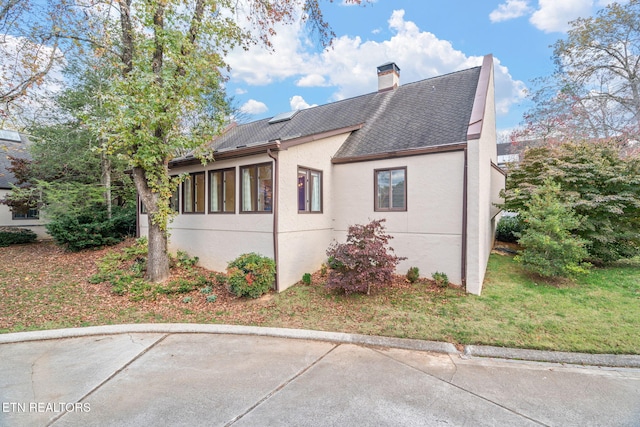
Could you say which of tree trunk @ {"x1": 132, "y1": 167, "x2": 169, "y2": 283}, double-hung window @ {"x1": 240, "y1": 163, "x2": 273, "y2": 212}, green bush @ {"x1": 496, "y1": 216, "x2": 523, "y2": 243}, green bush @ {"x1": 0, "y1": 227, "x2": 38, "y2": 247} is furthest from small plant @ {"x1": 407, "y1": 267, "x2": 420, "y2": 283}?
green bush @ {"x1": 0, "y1": 227, "x2": 38, "y2": 247}

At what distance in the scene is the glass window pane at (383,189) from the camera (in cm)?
860

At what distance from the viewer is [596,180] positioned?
8547mm

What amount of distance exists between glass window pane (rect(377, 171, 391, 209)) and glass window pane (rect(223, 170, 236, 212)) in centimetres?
427

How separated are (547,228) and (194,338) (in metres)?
8.30

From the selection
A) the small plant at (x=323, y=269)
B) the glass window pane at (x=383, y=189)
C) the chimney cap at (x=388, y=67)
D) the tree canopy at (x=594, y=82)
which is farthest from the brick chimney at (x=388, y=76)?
the tree canopy at (x=594, y=82)

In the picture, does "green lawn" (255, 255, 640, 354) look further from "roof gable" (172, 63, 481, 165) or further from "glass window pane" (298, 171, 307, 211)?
"roof gable" (172, 63, 481, 165)

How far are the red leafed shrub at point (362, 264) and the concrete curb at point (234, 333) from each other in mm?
1628

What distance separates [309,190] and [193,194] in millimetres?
4060

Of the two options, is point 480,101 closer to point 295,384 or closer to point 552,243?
point 552,243

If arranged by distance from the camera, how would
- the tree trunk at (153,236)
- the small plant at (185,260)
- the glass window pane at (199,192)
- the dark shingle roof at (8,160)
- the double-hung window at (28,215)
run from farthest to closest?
the double-hung window at (28,215), the dark shingle roof at (8,160), the glass window pane at (199,192), the small plant at (185,260), the tree trunk at (153,236)

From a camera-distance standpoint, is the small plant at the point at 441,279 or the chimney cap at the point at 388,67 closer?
the small plant at the point at 441,279

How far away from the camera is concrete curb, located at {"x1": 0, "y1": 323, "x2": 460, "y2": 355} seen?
4.77m

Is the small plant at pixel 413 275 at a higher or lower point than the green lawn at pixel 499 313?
higher

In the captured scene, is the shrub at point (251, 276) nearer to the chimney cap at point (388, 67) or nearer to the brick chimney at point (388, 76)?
the brick chimney at point (388, 76)
